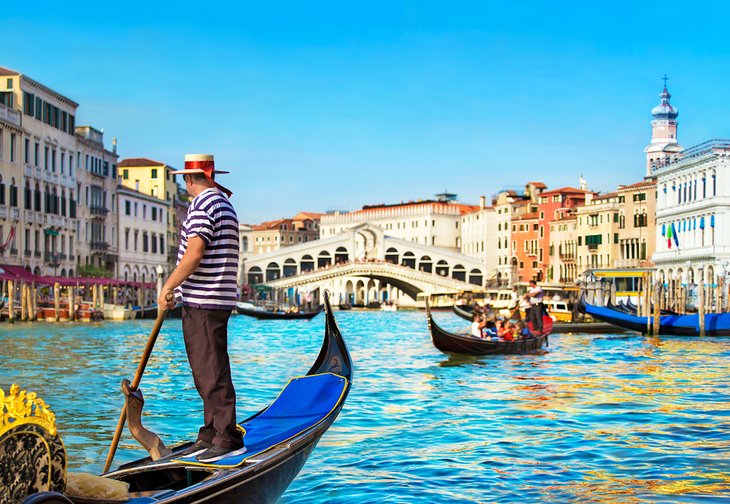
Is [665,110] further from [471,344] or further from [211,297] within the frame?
[211,297]

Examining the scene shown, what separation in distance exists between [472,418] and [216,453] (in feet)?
13.8

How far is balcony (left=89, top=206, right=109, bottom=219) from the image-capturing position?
32.9 m

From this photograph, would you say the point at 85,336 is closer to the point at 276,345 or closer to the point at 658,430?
the point at 276,345

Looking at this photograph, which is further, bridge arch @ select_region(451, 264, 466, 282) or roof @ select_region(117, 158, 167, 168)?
bridge arch @ select_region(451, 264, 466, 282)

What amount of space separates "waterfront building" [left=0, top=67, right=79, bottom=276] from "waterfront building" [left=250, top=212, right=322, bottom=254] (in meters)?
38.6

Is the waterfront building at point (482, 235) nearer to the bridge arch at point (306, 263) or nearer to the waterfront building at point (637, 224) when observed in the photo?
the bridge arch at point (306, 263)

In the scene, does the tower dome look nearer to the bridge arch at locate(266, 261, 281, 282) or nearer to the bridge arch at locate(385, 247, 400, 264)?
the bridge arch at locate(385, 247, 400, 264)

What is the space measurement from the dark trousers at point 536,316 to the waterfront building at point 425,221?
4439 cm

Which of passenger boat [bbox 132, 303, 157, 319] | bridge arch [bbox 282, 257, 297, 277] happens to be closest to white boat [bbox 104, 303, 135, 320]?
passenger boat [bbox 132, 303, 157, 319]

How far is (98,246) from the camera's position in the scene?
1309 inches

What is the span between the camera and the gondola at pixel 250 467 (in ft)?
9.89

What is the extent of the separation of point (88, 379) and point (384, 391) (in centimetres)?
279

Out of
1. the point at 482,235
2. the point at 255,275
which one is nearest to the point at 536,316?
the point at 482,235

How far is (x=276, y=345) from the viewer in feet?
59.6
